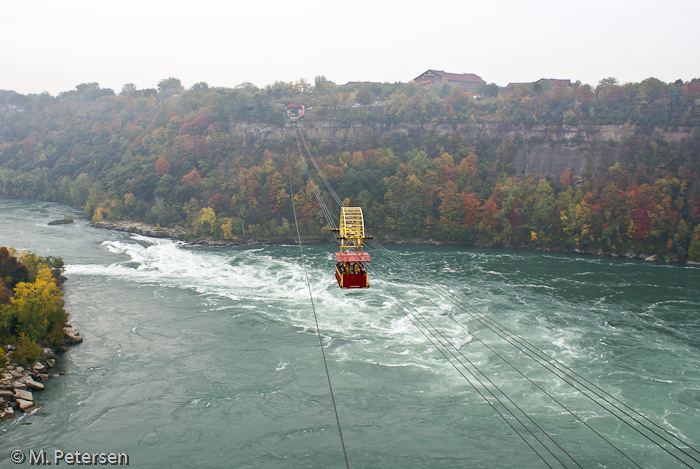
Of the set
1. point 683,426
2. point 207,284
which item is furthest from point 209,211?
point 683,426

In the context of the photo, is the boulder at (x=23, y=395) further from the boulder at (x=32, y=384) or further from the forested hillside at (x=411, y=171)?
the forested hillside at (x=411, y=171)

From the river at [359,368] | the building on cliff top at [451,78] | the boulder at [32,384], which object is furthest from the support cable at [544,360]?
the building on cliff top at [451,78]

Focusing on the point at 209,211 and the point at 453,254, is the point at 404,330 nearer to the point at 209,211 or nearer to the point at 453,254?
the point at 453,254

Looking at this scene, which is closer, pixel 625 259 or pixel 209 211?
pixel 625 259

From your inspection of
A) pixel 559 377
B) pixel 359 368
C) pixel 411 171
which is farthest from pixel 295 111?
pixel 559 377

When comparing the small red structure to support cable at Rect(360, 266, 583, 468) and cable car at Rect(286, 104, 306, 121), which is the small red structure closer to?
support cable at Rect(360, 266, 583, 468)

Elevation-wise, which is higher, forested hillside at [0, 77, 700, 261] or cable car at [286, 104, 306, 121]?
cable car at [286, 104, 306, 121]

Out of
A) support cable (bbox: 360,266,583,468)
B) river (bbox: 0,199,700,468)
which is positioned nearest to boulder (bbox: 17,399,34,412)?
river (bbox: 0,199,700,468)
